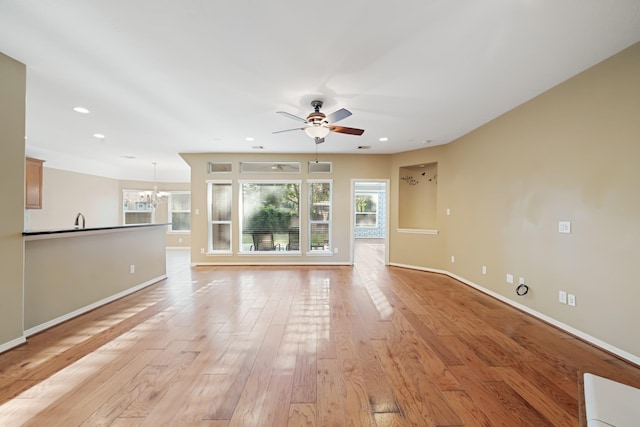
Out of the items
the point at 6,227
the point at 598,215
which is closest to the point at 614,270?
the point at 598,215

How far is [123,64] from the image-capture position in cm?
233

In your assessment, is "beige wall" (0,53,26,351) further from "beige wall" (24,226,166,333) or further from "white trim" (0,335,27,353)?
"beige wall" (24,226,166,333)

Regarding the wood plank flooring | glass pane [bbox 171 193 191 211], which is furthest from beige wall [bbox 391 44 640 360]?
glass pane [bbox 171 193 191 211]

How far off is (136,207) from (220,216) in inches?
181

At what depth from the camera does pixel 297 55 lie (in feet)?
7.09

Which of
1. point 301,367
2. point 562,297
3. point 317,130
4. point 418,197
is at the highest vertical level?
point 317,130

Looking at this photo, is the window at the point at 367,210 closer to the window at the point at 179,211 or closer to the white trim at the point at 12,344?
the window at the point at 179,211

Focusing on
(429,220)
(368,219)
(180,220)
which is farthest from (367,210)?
(180,220)

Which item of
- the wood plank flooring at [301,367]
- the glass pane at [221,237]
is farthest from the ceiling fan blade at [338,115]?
the glass pane at [221,237]

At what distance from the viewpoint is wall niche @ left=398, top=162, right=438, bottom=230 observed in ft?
18.1

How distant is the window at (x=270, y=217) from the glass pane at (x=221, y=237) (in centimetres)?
36

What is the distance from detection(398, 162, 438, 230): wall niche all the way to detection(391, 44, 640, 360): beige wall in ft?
4.71

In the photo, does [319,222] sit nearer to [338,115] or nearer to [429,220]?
[429,220]

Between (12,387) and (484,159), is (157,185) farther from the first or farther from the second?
(484,159)
